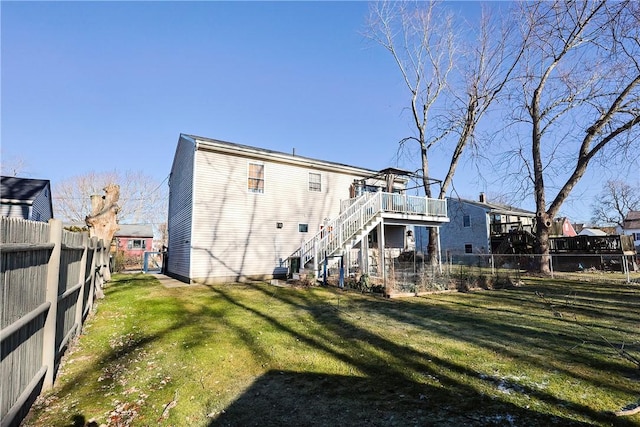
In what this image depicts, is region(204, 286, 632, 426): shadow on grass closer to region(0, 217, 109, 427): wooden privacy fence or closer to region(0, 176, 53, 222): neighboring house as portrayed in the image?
region(0, 217, 109, 427): wooden privacy fence

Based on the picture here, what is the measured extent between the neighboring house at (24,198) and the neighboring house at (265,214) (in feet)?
24.5

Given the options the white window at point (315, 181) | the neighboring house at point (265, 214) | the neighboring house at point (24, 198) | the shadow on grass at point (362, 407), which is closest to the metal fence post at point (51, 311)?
the shadow on grass at point (362, 407)

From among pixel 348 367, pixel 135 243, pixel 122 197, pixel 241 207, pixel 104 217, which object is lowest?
pixel 348 367

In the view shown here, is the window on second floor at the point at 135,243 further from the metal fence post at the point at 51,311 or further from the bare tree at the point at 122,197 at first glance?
the metal fence post at the point at 51,311

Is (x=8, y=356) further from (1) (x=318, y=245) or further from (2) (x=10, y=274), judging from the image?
(1) (x=318, y=245)

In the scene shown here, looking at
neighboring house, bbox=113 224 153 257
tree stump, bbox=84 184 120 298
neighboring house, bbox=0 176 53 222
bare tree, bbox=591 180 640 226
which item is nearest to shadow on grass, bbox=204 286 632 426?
tree stump, bbox=84 184 120 298

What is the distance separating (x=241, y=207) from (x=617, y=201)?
205 ft

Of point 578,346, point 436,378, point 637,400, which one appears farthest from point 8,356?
point 578,346

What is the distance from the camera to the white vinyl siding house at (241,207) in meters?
13.0

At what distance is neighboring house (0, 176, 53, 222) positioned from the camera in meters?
15.8

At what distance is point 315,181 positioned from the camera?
16.1 m

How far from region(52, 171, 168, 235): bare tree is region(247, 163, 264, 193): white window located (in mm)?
30003

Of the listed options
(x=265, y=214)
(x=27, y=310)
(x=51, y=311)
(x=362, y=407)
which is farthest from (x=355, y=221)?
(x=27, y=310)

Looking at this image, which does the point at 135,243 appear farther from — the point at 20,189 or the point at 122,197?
the point at 20,189
